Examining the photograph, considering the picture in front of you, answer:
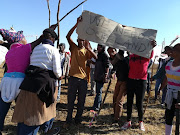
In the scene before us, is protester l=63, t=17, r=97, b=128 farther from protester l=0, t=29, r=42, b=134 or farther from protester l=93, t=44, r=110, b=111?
protester l=0, t=29, r=42, b=134

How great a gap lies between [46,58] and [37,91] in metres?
0.47

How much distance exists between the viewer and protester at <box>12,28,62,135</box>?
6.22 feet

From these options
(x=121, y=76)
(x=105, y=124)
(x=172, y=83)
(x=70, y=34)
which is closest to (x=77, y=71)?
(x=70, y=34)

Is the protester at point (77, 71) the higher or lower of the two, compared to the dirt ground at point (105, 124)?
higher

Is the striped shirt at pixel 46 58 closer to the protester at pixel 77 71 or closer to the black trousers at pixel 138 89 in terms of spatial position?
the protester at pixel 77 71

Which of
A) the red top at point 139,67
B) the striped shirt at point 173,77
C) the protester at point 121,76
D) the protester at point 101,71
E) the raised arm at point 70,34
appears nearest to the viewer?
the striped shirt at point 173,77

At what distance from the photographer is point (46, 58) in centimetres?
201

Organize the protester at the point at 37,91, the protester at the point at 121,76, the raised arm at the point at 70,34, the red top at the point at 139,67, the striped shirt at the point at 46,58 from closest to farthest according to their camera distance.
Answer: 1. the protester at the point at 37,91
2. the striped shirt at the point at 46,58
3. the raised arm at the point at 70,34
4. the red top at the point at 139,67
5. the protester at the point at 121,76

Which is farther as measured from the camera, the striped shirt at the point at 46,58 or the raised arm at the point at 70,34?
the raised arm at the point at 70,34

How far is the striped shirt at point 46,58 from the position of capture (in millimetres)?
1999

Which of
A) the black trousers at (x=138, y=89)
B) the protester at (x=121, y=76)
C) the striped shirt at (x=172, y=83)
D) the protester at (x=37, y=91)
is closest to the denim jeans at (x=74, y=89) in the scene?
the protester at (x=121, y=76)

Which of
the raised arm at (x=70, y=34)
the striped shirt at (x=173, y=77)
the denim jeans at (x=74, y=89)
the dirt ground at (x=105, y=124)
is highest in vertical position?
the raised arm at (x=70, y=34)

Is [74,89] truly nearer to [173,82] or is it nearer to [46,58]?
[46,58]

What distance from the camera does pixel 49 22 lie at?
3193mm
